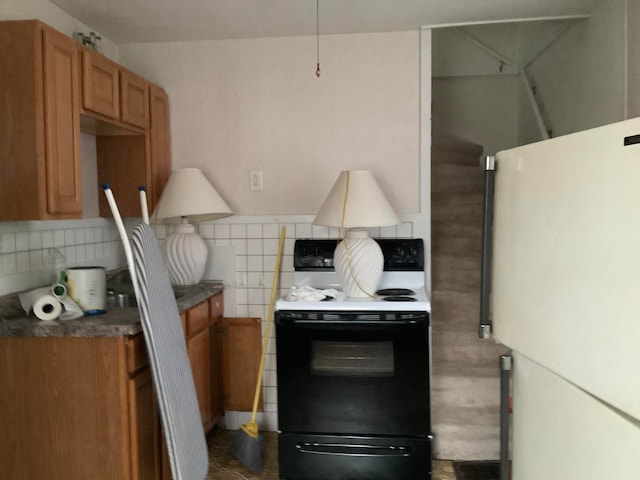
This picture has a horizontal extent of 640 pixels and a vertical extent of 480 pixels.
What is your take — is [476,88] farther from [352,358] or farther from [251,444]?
[251,444]

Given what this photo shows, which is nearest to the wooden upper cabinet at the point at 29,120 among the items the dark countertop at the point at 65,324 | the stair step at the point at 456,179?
the dark countertop at the point at 65,324

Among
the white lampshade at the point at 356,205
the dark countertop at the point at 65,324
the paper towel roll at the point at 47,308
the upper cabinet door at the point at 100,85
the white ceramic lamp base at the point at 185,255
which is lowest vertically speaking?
the dark countertop at the point at 65,324

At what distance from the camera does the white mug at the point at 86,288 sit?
6.93 ft

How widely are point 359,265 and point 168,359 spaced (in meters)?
1.02

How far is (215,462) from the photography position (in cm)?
271

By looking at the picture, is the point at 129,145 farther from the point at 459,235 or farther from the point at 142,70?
the point at 459,235

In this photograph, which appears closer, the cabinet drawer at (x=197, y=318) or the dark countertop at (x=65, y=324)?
the dark countertop at (x=65, y=324)

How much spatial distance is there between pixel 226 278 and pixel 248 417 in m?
0.83

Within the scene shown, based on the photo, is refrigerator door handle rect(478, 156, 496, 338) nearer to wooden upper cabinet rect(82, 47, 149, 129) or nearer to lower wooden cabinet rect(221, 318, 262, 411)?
wooden upper cabinet rect(82, 47, 149, 129)

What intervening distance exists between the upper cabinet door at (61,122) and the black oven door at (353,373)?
1045 mm

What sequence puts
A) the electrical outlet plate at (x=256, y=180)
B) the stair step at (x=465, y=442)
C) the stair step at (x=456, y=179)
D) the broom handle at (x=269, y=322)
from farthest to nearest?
1. the stair step at (x=456, y=179)
2. the electrical outlet plate at (x=256, y=180)
3. the broom handle at (x=269, y=322)
4. the stair step at (x=465, y=442)

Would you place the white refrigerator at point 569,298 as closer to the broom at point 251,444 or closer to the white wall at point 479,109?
the broom at point 251,444

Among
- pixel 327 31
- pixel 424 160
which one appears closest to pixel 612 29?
pixel 424 160

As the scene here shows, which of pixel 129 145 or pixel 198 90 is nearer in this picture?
pixel 129 145
